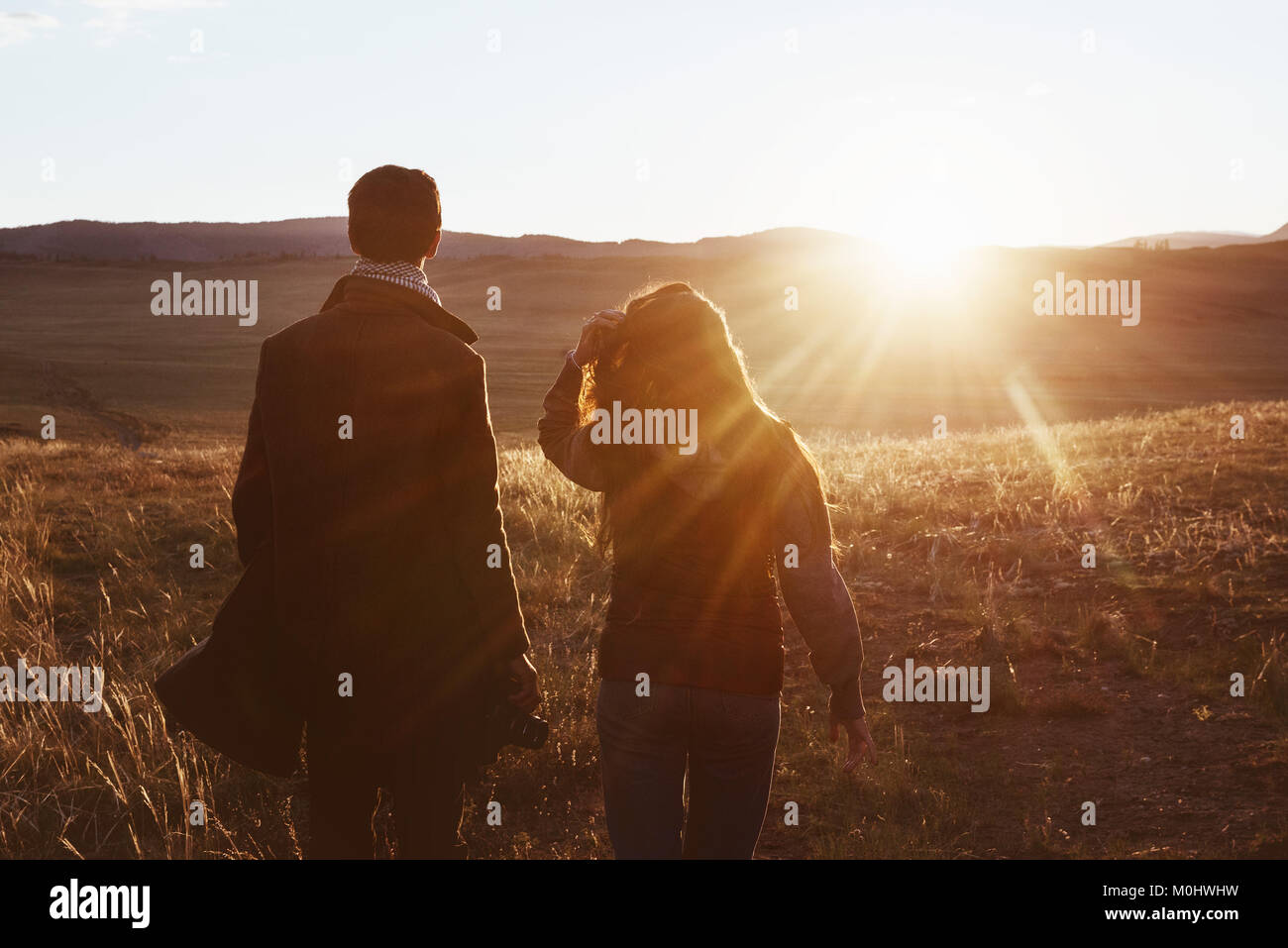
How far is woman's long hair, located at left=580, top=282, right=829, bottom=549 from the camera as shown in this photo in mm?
2553

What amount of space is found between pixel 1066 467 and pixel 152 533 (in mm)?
8659

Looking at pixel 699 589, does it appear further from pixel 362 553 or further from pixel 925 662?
pixel 925 662

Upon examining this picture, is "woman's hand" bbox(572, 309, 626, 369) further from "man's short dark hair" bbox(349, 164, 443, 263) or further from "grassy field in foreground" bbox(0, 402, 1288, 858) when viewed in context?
"grassy field in foreground" bbox(0, 402, 1288, 858)

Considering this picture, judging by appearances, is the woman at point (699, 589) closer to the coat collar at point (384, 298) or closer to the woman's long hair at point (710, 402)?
the woman's long hair at point (710, 402)

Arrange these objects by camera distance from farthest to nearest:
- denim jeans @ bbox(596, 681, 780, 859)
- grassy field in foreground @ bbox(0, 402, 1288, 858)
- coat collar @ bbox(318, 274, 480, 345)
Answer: grassy field in foreground @ bbox(0, 402, 1288, 858)
coat collar @ bbox(318, 274, 480, 345)
denim jeans @ bbox(596, 681, 780, 859)

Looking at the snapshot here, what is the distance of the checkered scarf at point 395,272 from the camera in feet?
8.78

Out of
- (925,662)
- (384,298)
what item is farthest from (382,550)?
(925,662)

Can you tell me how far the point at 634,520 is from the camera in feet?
8.52

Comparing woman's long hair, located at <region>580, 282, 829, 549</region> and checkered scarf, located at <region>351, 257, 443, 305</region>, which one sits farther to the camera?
checkered scarf, located at <region>351, 257, 443, 305</region>

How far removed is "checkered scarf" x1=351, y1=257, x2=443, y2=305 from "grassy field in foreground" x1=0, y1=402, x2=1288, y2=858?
2371 mm

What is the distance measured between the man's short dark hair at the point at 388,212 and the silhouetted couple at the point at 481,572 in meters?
0.01

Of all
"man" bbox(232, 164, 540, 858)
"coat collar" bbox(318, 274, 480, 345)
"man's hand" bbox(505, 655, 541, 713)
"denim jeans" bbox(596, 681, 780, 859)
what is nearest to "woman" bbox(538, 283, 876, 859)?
"denim jeans" bbox(596, 681, 780, 859)

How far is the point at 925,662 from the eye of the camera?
6203mm
